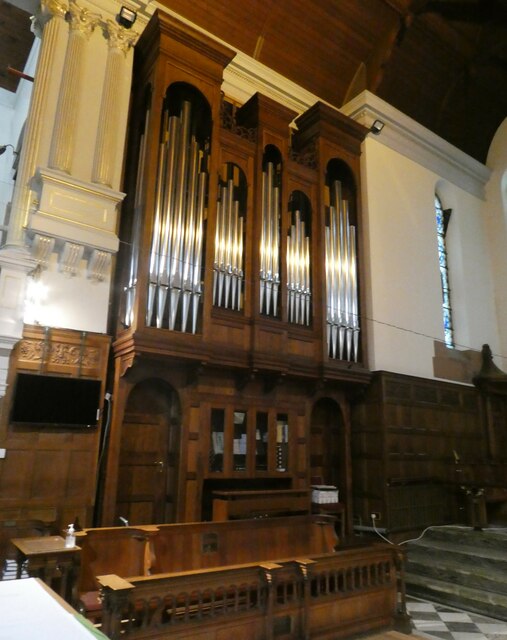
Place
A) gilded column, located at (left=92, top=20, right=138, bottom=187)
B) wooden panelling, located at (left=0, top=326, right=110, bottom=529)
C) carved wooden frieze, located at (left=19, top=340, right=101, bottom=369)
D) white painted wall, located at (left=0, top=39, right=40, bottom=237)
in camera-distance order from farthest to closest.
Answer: white painted wall, located at (left=0, top=39, right=40, bottom=237) < gilded column, located at (left=92, top=20, right=138, bottom=187) < carved wooden frieze, located at (left=19, top=340, right=101, bottom=369) < wooden panelling, located at (left=0, top=326, right=110, bottom=529)

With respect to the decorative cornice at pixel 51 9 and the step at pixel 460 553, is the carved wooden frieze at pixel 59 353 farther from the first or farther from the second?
the step at pixel 460 553

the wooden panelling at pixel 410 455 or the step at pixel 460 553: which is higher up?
the wooden panelling at pixel 410 455

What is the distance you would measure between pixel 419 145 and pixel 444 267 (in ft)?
7.84

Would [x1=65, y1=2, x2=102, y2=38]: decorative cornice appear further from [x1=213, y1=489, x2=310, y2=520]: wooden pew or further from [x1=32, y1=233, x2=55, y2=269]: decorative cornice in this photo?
[x1=213, y1=489, x2=310, y2=520]: wooden pew

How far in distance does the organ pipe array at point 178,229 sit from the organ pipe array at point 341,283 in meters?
2.27

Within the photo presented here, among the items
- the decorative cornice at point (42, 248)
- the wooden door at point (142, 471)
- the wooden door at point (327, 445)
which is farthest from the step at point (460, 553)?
Answer: the decorative cornice at point (42, 248)

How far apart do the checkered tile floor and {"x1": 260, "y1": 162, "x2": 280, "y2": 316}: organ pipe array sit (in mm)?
3806

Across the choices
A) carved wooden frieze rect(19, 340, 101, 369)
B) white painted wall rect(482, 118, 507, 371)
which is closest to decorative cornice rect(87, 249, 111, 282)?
carved wooden frieze rect(19, 340, 101, 369)

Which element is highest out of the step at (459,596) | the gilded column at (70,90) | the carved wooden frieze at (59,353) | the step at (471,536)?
the gilded column at (70,90)

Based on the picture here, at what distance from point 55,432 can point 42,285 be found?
61.6 inches

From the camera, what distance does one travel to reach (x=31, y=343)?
5281 mm

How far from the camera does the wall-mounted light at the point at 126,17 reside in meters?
6.50

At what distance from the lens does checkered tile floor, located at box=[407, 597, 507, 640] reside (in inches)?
188

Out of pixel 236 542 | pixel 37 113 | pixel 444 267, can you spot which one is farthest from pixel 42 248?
pixel 444 267
